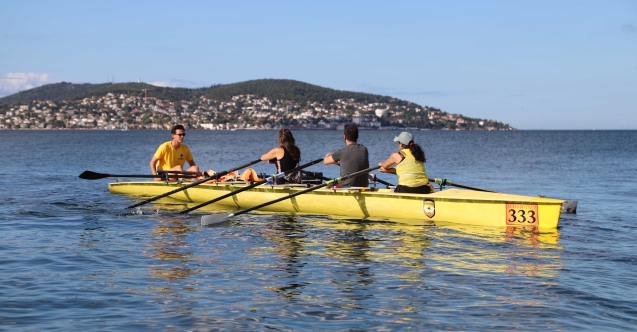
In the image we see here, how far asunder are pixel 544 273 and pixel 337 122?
180275mm

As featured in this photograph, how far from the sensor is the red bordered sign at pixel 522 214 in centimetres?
1121

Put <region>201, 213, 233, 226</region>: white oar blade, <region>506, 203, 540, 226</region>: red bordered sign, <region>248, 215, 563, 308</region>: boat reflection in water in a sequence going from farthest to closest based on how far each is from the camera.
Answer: <region>201, 213, 233, 226</region>: white oar blade → <region>506, 203, 540, 226</region>: red bordered sign → <region>248, 215, 563, 308</region>: boat reflection in water

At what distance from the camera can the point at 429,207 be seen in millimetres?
12109

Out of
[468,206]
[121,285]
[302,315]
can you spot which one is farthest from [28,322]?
[468,206]

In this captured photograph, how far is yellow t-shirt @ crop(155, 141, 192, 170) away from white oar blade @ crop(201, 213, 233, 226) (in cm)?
422

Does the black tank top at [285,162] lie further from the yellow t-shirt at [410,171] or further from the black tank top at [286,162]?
the yellow t-shirt at [410,171]

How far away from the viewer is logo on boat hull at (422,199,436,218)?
12.1 m

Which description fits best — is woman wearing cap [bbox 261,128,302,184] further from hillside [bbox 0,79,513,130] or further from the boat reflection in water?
hillside [bbox 0,79,513,130]

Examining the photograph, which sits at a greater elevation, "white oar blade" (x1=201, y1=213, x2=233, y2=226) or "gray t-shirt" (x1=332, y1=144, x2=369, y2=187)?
"gray t-shirt" (x1=332, y1=144, x2=369, y2=187)

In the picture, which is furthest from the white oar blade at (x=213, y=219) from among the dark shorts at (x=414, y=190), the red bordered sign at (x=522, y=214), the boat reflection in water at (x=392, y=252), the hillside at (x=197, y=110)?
the hillside at (x=197, y=110)

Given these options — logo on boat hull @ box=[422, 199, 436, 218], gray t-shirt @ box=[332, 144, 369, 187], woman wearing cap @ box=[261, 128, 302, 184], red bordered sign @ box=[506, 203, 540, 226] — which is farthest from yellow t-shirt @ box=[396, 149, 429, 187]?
woman wearing cap @ box=[261, 128, 302, 184]

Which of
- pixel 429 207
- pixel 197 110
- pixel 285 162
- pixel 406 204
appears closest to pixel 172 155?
pixel 285 162

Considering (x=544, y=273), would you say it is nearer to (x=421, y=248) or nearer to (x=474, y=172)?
(x=421, y=248)

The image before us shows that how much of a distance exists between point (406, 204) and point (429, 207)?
44cm
